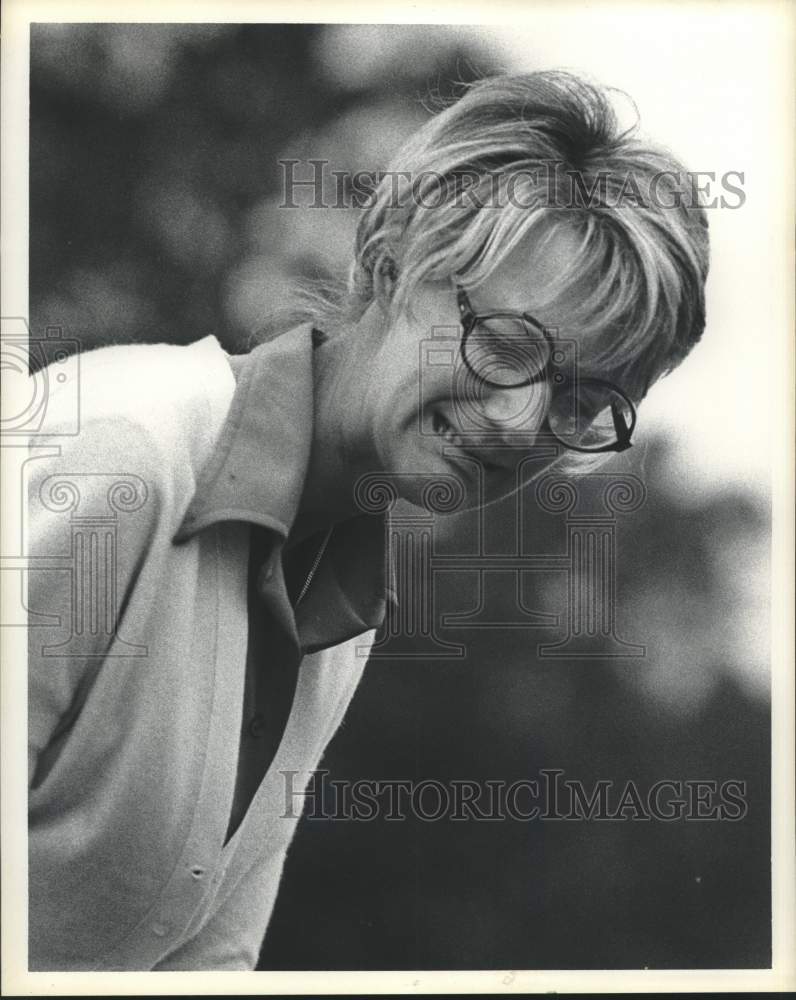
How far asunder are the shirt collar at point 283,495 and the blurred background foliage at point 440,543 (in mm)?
143

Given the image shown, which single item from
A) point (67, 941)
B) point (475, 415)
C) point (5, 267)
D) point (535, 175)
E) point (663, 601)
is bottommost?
point (67, 941)

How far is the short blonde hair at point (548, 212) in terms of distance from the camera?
4055 millimetres

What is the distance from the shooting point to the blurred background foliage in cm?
410

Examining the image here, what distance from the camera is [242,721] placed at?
13.4 feet

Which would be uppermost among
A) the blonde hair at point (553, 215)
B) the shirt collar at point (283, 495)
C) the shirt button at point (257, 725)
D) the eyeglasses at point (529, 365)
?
the blonde hair at point (553, 215)

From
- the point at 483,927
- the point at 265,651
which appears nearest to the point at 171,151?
the point at 265,651

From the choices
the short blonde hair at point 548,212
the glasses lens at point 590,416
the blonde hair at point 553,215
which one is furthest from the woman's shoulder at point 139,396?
the glasses lens at point 590,416

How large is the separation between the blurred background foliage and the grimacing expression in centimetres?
16

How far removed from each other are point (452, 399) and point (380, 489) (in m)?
0.34

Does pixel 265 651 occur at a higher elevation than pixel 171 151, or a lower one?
lower

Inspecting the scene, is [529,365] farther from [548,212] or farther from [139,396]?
[139,396]

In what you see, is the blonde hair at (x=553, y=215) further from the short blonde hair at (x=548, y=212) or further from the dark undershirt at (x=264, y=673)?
the dark undershirt at (x=264, y=673)

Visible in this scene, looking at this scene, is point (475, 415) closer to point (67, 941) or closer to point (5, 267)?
point (5, 267)

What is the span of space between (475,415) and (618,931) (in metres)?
1.59
